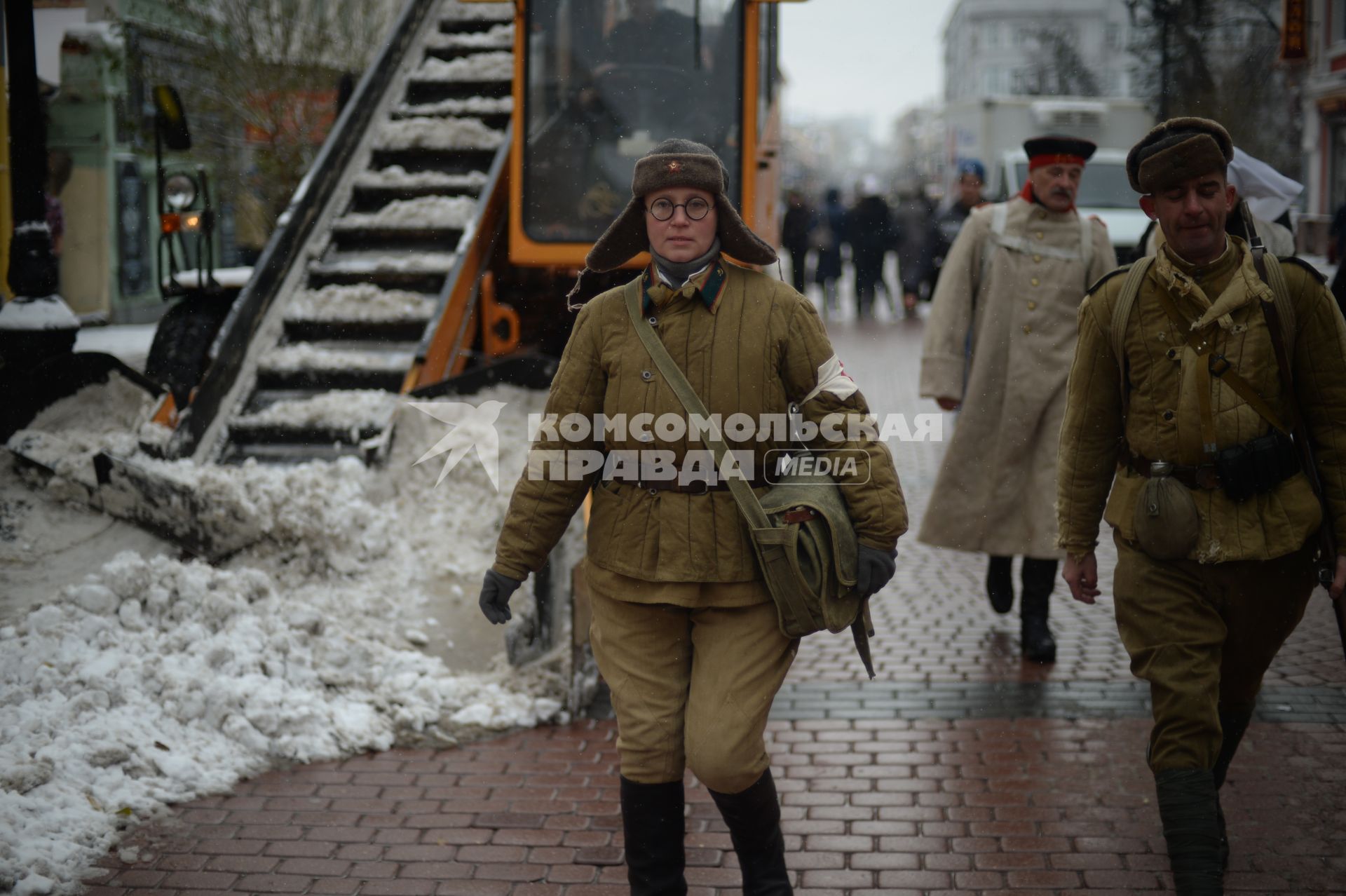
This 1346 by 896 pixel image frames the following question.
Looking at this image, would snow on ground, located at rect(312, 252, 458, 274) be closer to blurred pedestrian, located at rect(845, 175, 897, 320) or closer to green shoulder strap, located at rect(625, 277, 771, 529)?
green shoulder strap, located at rect(625, 277, 771, 529)

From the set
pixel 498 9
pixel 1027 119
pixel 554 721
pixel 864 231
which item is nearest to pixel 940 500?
pixel 554 721

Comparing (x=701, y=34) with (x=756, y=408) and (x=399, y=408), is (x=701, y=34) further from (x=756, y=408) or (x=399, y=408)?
(x=756, y=408)

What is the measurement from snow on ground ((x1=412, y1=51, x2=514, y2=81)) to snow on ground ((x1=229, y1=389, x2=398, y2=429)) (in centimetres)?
341

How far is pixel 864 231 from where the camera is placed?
20750 millimetres

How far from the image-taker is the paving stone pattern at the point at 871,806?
3.87 metres

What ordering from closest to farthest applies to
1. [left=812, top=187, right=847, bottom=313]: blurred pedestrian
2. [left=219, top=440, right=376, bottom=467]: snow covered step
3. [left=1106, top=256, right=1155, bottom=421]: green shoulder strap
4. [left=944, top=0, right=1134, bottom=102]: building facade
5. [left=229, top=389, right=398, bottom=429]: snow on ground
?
[left=1106, top=256, right=1155, bottom=421]: green shoulder strap, [left=219, top=440, right=376, bottom=467]: snow covered step, [left=229, top=389, right=398, bottom=429]: snow on ground, [left=812, top=187, right=847, bottom=313]: blurred pedestrian, [left=944, top=0, right=1134, bottom=102]: building facade

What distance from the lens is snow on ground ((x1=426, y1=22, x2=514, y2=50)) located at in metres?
10.2

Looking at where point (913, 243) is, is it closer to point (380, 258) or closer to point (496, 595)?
point (380, 258)

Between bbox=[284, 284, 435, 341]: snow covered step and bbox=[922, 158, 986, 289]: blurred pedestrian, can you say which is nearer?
bbox=[284, 284, 435, 341]: snow covered step

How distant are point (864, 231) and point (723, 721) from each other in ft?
59.6

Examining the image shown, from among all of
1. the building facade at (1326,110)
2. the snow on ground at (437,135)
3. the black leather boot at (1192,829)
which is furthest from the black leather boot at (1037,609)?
the building facade at (1326,110)

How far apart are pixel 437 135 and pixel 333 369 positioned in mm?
2377

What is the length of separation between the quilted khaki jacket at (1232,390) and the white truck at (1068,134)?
12.9 meters

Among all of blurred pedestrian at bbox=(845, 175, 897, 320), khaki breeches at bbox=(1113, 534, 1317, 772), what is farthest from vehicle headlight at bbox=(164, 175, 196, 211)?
blurred pedestrian at bbox=(845, 175, 897, 320)
